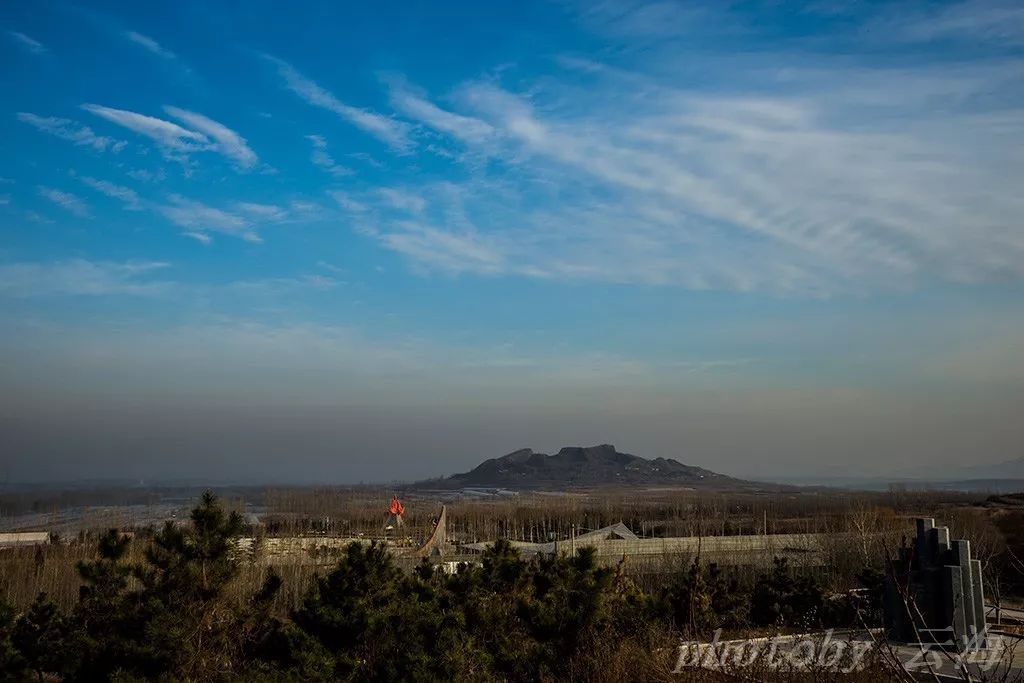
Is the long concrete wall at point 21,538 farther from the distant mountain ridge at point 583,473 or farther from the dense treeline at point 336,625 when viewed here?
the distant mountain ridge at point 583,473

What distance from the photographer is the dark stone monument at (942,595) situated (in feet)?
39.1

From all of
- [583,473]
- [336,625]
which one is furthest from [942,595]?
[583,473]

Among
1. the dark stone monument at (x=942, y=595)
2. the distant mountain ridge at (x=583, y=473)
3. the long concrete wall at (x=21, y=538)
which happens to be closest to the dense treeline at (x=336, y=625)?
the dark stone monument at (x=942, y=595)

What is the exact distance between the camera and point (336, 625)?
368 inches

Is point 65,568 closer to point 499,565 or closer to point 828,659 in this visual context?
point 499,565

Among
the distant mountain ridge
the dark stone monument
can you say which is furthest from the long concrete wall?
the distant mountain ridge

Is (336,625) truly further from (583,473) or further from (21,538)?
(583,473)

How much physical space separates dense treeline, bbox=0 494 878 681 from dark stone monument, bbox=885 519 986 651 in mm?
3665

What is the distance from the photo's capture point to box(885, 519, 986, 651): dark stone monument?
39.1ft

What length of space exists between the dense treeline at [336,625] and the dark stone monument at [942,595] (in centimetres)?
367

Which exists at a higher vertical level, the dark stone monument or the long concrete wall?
the dark stone monument

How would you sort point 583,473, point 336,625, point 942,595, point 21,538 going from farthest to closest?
point 583,473 < point 21,538 < point 942,595 < point 336,625

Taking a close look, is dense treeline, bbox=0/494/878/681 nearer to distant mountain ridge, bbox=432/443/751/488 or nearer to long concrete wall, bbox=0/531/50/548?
long concrete wall, bbox=0/531/50/548

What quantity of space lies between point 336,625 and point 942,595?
8.64 metres
